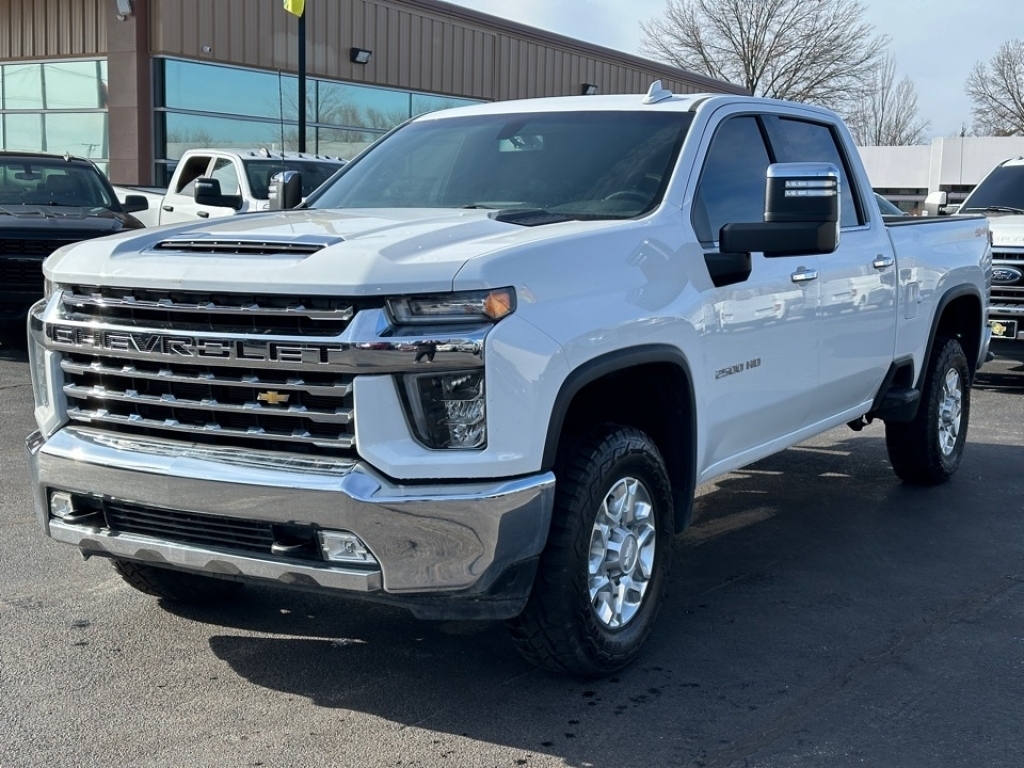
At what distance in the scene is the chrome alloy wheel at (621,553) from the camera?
13.5 feet

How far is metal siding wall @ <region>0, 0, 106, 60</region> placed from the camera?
20.3m

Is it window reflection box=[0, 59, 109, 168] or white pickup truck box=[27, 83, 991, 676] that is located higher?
window reflection box=[0, 59, 109, 168]

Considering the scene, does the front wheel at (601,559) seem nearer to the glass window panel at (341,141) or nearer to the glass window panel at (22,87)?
the glass window panel at (341,141)

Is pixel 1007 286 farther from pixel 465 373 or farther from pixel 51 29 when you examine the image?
pixel 51 29

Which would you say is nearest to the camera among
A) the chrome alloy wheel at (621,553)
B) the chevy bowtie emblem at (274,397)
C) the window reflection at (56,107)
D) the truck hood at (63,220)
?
the chevy bowtie emblem at (274,397)

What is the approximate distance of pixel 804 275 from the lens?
5.19 m

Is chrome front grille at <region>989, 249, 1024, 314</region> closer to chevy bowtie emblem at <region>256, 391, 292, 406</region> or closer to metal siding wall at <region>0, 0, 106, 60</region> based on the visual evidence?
chevy bowtie emblem at <region>256, 391, 292, 406</region>

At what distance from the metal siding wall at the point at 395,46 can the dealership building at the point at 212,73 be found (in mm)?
24

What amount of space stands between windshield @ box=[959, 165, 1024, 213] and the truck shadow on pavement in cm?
668

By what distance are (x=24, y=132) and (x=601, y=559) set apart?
67.2 feet

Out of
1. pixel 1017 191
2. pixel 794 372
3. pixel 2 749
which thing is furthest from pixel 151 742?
pixel 1017 191

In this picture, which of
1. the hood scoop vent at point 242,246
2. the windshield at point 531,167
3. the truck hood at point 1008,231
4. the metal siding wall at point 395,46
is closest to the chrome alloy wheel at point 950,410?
the windshield at point 531,167

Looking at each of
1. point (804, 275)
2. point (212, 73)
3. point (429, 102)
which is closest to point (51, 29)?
point (212, 73)

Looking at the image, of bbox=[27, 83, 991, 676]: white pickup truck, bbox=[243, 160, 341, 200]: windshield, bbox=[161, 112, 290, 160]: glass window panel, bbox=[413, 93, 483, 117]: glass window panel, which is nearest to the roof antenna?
bbox=[27, 83, 991, 676]: white pickup truck
